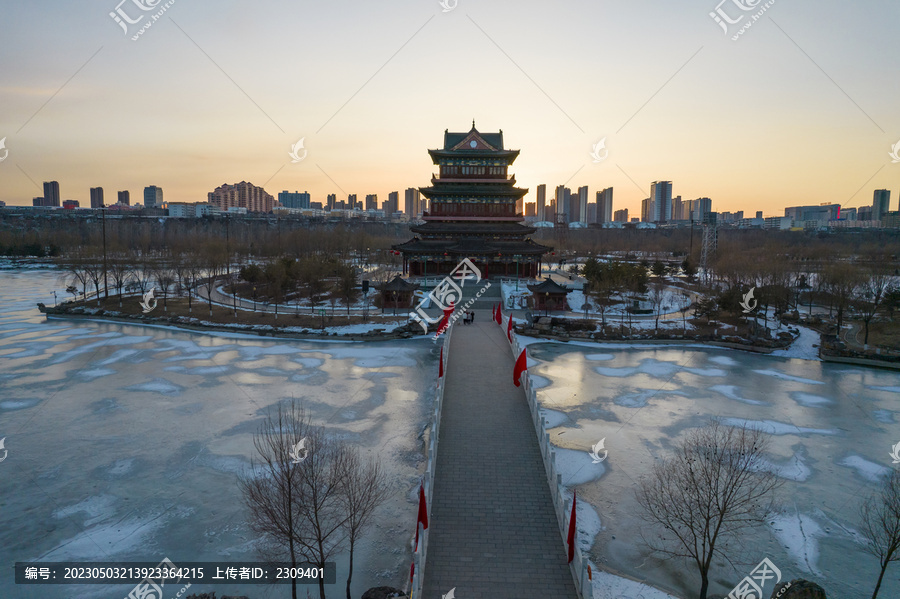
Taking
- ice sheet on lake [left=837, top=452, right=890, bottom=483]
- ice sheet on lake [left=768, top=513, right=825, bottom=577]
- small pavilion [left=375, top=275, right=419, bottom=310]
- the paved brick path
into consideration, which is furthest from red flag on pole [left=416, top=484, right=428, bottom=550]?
small pavilion [left=375, top=275, right=419, bottom=310]

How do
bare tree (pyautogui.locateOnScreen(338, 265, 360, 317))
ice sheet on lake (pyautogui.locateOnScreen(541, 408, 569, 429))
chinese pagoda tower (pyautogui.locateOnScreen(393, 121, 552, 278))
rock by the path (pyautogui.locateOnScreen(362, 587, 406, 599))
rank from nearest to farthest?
rock by the path (pyautogui.locateOnScreen(362, 587, 406, 599))
ice sheet on lake (pyautogui.locateOnScreen(541, 408, 569, 429))
bare tree (pyautogui.locateOnScreen(338, 265, 360, 317))
chinese pagoda tower (pyautogui.locateOnScreen(393, 121, 552, 278))

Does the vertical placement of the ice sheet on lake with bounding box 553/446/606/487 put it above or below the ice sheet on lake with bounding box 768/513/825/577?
above

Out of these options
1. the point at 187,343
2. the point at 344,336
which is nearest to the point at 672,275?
the point at 344,336

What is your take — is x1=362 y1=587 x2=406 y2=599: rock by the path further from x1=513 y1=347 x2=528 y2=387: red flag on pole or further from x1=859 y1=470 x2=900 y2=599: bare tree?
x1=859 y1=470 x2=900 y2=599: bare tree

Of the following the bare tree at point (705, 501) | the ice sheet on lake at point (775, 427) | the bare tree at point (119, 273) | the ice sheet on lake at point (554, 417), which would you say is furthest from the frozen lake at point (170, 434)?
the bare tree at point (119, 273)

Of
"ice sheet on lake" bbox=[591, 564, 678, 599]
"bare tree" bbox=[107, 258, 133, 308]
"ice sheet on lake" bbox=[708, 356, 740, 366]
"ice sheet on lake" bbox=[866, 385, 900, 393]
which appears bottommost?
"ice sheet on lake" bbox=[591, 564, 678, 599]

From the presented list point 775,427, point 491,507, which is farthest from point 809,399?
point 491,507
